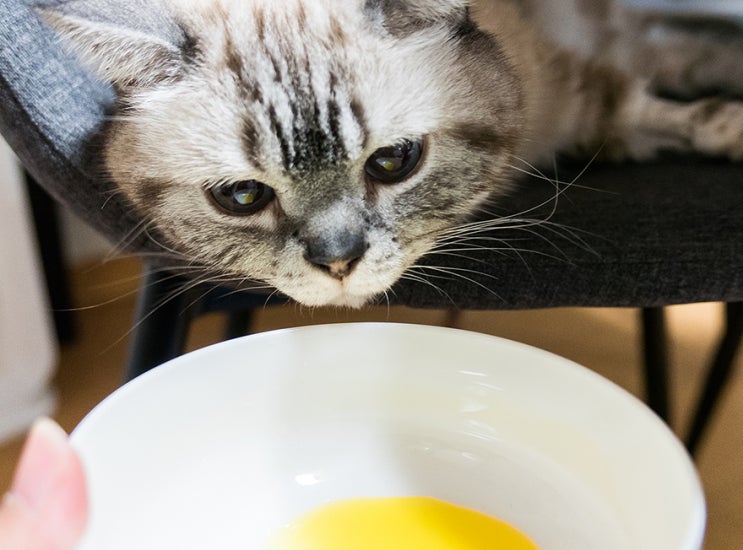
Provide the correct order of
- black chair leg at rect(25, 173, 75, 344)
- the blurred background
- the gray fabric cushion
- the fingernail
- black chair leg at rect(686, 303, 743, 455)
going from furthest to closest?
black chair leg at rect(25, 173, 75, 344)
the blurred background
black chair leg at rect(686, 303, 743, 455)
the gray fabric cushion
the fingernail

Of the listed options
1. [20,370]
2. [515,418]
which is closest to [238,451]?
[515,418]

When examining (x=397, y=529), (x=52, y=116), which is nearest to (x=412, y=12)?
(x=52, y=116)

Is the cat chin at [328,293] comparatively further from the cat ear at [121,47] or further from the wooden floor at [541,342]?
→ the wooden floor at [541,342]

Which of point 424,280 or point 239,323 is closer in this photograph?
point 424,280

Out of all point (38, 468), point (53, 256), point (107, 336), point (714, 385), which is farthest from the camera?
point (107, 336)

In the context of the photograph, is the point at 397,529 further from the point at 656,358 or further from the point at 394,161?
the point at 656,358

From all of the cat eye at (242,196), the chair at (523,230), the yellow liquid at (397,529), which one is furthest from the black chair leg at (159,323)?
the yellow liquid at (397,529)

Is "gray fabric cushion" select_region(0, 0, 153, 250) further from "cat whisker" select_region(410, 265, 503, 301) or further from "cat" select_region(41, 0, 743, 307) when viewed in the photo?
"cat whisker" select_region(410, 265, 503, 301)

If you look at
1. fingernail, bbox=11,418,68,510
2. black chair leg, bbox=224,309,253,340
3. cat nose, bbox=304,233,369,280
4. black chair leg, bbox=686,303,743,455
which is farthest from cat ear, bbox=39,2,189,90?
black chair leg, bbox=686,303,743,455
